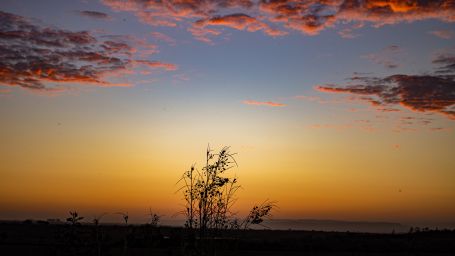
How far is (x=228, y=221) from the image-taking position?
10531 millimetres

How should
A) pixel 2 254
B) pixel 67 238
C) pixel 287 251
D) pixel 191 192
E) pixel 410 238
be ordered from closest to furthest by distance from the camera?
pixel 67 238 → pixel 191 192 → pixel 2 254 → pixel 287 251 → pixel 410 238

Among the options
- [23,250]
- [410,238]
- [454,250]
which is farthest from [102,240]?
[410,238]

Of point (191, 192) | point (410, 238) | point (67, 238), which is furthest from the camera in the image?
point (410, 238)

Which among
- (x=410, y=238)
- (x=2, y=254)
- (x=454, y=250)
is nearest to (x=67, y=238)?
(x=2, y=254)

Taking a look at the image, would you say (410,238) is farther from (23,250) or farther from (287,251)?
(23,250)

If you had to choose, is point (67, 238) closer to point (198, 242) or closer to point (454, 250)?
point (198, 242)

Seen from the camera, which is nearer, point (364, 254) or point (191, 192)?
point (191, 192)

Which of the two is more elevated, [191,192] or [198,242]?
[191,192]

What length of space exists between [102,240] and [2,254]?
81.3 ft

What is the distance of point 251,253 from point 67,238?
2545cm

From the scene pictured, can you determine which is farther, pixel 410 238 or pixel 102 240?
pixel 410 238

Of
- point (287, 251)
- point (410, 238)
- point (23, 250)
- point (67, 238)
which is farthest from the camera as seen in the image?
point (410, 238)

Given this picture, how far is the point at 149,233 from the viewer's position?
34.7ft

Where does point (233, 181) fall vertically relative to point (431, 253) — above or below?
above
